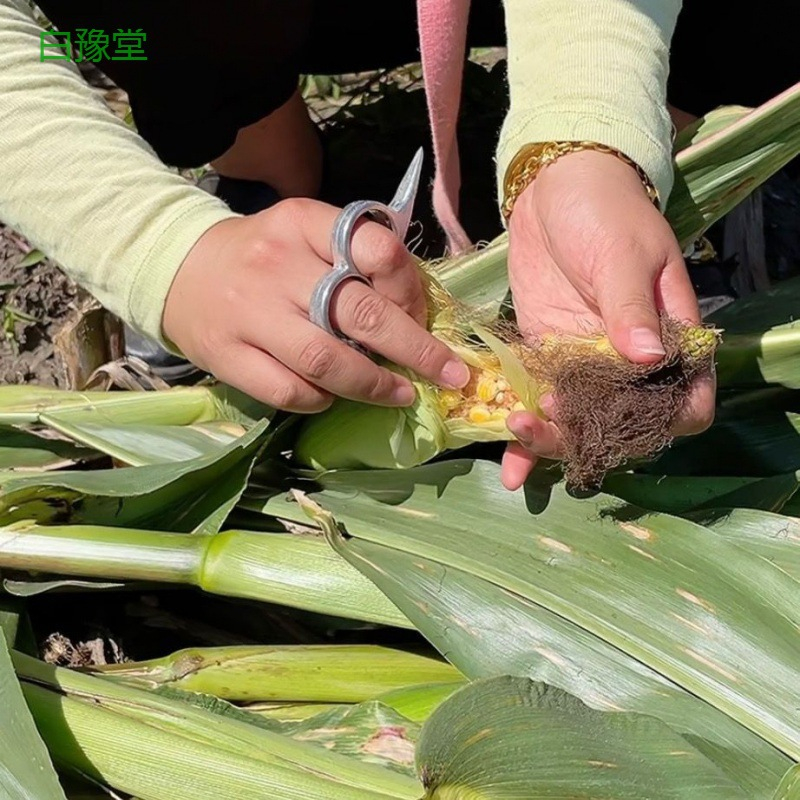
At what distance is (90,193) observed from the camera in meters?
0.85

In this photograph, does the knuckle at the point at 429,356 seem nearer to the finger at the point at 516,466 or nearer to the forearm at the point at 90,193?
the finger at the point at 516,466

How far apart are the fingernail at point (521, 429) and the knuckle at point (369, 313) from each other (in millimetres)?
129

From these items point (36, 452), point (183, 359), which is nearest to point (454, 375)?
point (36, 452)

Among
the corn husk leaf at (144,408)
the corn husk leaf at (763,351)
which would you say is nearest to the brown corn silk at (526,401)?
the corn husk leaf at (144,408)

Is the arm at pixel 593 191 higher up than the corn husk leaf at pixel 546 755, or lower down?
higher up

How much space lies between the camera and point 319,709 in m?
0.82

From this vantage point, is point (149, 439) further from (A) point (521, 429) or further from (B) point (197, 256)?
(A) point (521, 429)

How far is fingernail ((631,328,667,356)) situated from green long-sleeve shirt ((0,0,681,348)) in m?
0.20

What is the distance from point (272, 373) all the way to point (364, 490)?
0.14 m

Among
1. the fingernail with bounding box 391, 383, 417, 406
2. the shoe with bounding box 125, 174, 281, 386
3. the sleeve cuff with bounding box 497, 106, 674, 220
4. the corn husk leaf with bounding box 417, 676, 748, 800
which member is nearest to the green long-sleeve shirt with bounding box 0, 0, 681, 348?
the sleeve cuff with bounding box 497, 106, 674, 220

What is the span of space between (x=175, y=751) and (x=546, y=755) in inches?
10.6

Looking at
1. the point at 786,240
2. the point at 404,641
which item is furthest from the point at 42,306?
the point at 786,240

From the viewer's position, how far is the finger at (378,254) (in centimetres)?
77

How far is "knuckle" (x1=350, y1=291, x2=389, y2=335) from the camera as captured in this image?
2.52 ft
